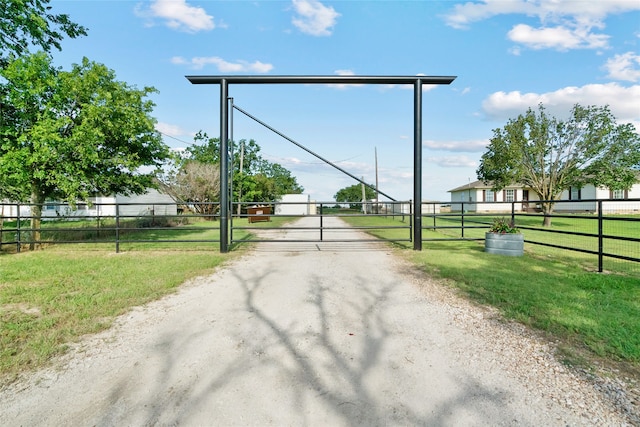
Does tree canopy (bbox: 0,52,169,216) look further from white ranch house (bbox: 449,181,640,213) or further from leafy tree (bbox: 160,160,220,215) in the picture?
white ranch house (bbox: 449,181,640,213)

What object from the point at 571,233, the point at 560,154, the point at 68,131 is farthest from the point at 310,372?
the point at 560,154

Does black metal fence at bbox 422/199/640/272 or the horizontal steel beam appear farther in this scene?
the horizontal steel beam

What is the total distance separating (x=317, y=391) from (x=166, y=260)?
18.0ft

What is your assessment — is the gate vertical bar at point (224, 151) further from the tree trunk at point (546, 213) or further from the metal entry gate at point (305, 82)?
the tree trunk at point (546, 213)

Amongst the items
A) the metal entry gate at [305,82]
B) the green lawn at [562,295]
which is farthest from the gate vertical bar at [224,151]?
the green lawn at [562,295]

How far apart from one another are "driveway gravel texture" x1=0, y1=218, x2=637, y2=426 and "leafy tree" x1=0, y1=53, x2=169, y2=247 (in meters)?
6.23

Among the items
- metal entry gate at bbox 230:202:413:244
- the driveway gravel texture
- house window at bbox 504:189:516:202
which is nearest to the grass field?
the driveway gravel texture

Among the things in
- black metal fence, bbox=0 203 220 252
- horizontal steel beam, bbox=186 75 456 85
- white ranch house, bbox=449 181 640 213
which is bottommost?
black metal fence, bbox=0 203 220 252

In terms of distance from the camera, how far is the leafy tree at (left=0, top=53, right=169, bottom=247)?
7.57 meters

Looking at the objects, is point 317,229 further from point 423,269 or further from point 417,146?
point 423,269

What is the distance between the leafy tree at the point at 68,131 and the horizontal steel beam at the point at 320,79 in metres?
3.04

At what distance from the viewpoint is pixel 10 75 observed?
24.5 feet

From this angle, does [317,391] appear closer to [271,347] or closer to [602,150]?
[271,347]

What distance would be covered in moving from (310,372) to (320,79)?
6442 mm
